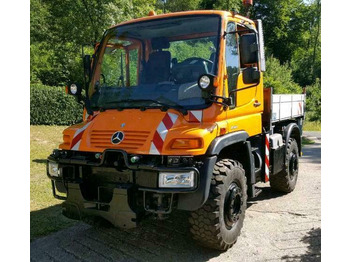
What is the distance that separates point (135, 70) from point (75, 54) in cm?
887

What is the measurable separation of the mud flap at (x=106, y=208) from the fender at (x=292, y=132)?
3.60 meters

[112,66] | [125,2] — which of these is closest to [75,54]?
[125,2]

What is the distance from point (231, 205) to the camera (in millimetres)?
3754

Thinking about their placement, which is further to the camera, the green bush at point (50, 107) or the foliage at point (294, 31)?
the foliage at point (294, 31)

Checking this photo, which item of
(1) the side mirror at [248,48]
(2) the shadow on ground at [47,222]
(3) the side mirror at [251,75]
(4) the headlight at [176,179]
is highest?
(1) the side mirror at [248,48]

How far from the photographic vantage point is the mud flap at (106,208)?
3.33 m

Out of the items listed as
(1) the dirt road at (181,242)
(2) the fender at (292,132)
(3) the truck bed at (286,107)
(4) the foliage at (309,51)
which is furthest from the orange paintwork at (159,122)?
(4) the foliage at (309,51)

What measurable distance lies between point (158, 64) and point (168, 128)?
1.04 metres

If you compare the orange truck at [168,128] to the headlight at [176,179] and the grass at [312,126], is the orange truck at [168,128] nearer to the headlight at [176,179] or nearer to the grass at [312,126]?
the headlight at [176,179]

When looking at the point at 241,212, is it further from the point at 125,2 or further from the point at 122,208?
the point at 125,2

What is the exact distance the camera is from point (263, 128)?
202 inches

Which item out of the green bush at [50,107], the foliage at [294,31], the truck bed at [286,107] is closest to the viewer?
the truck bed at [286,107]

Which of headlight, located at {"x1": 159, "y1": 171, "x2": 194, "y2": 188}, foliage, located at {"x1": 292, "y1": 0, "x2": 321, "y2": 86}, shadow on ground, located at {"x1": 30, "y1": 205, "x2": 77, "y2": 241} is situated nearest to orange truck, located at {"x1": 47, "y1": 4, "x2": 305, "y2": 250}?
headlight, located at {"x1": 159, "y1": 171, "x2": 194, "y2": 188}

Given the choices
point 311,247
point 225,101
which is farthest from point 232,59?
point 311,247
